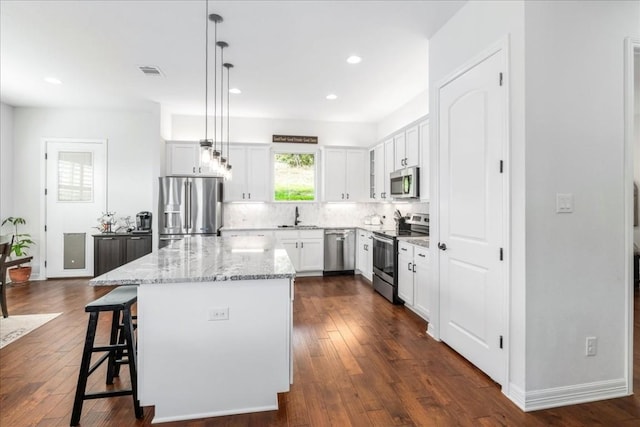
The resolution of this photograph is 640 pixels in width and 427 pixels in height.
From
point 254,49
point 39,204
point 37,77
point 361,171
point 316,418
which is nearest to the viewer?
point 316,418

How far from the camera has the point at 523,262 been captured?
6.85 feet

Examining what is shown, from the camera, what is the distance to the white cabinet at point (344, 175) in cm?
614

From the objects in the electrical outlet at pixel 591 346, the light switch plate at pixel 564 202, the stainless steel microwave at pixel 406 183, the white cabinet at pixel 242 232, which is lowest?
the electrical outlet at pixel 591 346

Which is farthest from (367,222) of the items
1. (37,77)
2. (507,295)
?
(37,77)

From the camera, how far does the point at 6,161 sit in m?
5.37

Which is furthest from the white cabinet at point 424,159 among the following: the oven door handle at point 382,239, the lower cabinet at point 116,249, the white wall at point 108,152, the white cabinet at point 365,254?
the lower cabinet at point 116,249

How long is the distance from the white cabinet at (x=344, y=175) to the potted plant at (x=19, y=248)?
5.11 metres

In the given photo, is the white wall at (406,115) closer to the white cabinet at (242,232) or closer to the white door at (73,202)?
the white cabinet at (242,232)

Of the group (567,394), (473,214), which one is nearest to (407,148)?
(473,214)

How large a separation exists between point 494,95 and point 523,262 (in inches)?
46.6

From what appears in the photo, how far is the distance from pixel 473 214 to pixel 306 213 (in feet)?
13.4

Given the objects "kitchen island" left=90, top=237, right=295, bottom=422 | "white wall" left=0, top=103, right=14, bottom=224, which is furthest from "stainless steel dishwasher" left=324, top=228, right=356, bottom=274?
"white wall" left=0, top=103, right=14, bottom=224

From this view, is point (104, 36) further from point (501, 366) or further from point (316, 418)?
point (501, 366)

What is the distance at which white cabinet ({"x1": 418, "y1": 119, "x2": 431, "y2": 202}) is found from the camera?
155 inches
